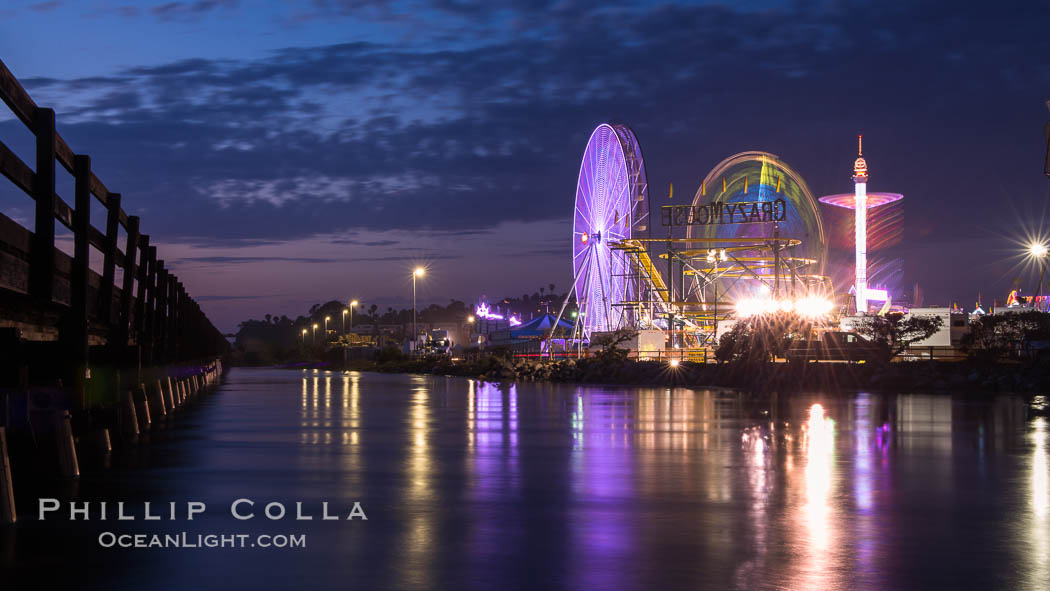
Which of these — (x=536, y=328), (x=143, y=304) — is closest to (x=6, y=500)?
(x=143, y=304)

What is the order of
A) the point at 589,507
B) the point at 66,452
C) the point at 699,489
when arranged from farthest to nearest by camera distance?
the point at 66,452
the point at 699,489
the point at 589,507

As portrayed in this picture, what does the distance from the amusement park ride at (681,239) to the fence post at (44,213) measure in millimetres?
62806

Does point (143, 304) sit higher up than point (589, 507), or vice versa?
point (143, 304)

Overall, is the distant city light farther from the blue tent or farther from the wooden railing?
the wooden railing

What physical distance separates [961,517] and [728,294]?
91.5 m

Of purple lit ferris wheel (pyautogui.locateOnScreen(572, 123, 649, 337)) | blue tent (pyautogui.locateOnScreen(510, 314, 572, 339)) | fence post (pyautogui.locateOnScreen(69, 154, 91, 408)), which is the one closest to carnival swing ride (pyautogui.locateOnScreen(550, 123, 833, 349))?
purple lit ferris wheel (pyautogui.locateOnScreen(572, 123, 649, 337))

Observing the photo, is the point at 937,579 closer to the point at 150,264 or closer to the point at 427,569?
the point at 427,569

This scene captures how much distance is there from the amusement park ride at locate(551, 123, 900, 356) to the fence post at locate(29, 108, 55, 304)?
62806 mm

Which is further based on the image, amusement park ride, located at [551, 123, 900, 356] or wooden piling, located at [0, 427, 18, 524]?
amusement park ride, located at [551, 123, 900, 356]

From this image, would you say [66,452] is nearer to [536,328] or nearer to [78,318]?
[78,318]

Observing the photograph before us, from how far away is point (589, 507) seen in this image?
1062 cm

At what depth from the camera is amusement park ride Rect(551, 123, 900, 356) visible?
76.7 metres

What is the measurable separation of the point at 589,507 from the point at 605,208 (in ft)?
223

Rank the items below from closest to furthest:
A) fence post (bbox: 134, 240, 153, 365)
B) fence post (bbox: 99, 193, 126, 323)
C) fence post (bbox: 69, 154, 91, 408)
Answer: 1. fence post (bbox: 69, 154, 91, 408)
2. fence post (bbox: 99, 193, 126, 323)
3. fence post (bbox: 134, 240, 153, 365)
